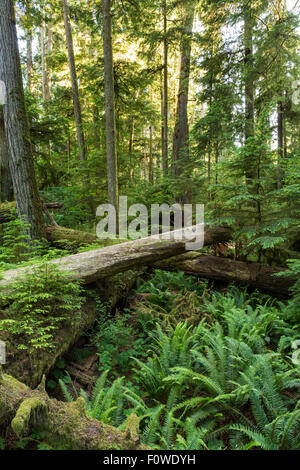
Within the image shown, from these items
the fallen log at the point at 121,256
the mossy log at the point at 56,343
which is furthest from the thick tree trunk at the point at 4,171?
the mossy log at the point at 56,343

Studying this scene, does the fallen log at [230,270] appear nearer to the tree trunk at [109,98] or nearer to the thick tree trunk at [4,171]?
the tree trunk at [109,98]

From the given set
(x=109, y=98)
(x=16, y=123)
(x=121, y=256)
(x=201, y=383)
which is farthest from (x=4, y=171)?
(x=201, y=383)

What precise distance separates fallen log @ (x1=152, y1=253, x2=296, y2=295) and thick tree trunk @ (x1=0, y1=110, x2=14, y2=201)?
6.31 meters

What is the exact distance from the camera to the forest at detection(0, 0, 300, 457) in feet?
9.08

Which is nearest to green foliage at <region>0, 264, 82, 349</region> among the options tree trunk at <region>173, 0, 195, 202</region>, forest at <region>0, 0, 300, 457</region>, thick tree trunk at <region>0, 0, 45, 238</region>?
forest at <region>0, 0, 300, 457</region>

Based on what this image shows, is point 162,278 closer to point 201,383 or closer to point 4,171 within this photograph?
point 201,383

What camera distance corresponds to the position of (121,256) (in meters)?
5.50

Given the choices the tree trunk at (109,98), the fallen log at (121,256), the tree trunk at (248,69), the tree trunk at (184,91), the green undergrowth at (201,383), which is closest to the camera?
the green undergrowth at (201,383)

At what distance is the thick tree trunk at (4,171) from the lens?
923 cm

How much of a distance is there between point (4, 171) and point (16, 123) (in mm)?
3394

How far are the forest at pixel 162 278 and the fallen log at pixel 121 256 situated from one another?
0.04 m

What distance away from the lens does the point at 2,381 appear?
2.55m

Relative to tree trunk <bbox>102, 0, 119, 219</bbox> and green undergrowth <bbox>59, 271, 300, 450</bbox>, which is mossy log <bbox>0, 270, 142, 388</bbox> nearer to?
green undergrowth <bbox>59, 271, 300, 450</bbox>

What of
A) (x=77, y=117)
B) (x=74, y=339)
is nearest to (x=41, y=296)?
(x=74, y=339)
